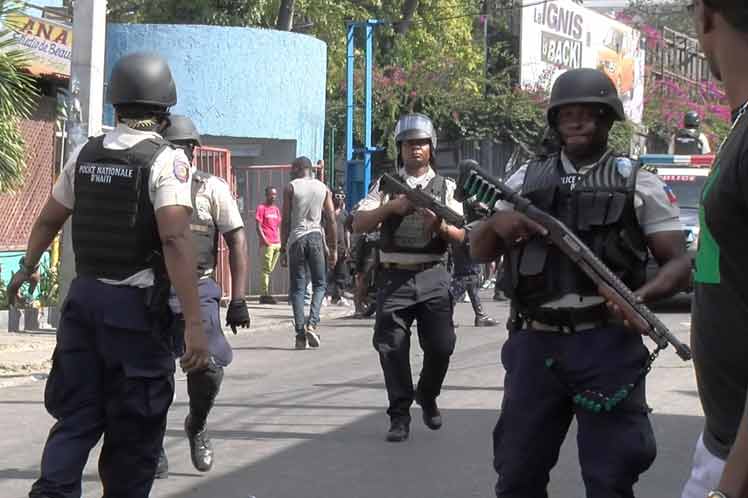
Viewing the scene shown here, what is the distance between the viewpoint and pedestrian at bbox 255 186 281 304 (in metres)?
18.9

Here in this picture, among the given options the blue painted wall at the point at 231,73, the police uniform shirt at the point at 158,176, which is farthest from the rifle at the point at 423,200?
the blue painted wall at the point at 231,73

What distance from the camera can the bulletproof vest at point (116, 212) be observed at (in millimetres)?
5125

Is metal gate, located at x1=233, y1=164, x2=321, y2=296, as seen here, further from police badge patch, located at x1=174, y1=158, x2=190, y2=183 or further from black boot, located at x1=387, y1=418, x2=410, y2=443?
police badge patch, located at x1=174, y1=158, x2=190, y2=183

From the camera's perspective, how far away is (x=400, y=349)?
27.1 feet

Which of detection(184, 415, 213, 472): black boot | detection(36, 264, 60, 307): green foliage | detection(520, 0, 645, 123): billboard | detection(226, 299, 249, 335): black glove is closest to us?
detection(226, 299, 249, 335): black glove

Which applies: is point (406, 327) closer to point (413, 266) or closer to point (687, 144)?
point (413, 266)

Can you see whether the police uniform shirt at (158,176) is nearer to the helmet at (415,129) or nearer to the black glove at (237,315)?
the black glove at (237,315)

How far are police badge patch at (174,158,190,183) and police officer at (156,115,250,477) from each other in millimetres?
1969

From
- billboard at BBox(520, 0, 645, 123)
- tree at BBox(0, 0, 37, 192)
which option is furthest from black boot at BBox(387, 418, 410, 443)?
billboard at BBox(520, 0, 645, 123)

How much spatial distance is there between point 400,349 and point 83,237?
334 cm

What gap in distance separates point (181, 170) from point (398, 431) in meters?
3.48

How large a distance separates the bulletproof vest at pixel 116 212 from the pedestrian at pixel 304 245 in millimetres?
8331

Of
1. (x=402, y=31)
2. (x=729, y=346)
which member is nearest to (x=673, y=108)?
(x=402, y=31)

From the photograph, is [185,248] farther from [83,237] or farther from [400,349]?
[400,349]
